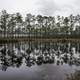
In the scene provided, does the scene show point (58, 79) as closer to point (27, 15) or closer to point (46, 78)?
point (46, 78)

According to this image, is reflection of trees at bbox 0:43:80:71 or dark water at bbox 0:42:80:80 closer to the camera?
dark water at bbox 0:42:80:80

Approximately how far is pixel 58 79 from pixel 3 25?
228 feet

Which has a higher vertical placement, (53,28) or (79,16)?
(79,16)

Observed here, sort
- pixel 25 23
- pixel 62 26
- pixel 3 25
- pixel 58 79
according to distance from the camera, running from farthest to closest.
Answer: pixel 62 26, pixel 25 23, pixel 3 25, pixel 58 79

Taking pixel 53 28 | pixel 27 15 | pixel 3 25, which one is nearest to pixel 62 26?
pixel 53 28

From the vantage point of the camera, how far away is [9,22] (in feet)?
266

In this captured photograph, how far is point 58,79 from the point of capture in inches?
487

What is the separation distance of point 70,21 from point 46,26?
1304cm

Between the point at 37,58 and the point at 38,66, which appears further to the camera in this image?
the point at 37,58

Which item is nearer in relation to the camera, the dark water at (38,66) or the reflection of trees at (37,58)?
the dark water at (38,66)

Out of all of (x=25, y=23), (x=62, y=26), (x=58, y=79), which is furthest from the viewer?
(x=62, y=26)

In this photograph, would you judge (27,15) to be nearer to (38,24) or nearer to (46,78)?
(38,24)

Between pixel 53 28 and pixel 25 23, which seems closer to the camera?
pixel 25 23

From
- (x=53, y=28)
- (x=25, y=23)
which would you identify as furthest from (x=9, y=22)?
(x=53, y=28)
